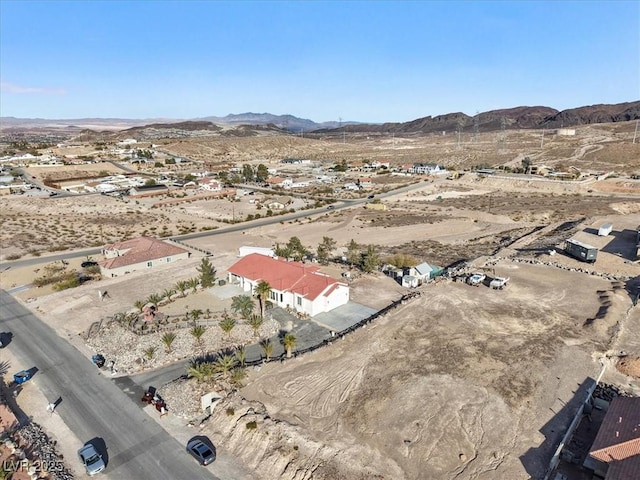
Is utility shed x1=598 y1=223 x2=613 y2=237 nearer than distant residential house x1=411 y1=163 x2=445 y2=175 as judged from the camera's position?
Yes

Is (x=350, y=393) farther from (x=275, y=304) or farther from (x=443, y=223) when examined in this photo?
(x=443, y=223)

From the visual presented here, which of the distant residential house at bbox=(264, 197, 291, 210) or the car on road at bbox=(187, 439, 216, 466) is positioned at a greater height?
the car on road at bbox=(187, 439, 216, 466)

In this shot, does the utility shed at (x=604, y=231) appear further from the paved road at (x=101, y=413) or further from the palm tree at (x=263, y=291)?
the paved road at (x=101, y=413)

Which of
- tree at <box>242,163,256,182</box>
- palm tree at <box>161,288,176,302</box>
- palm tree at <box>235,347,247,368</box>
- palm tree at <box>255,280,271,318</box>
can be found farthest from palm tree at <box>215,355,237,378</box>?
tree at <box>242,163,256,182</box>

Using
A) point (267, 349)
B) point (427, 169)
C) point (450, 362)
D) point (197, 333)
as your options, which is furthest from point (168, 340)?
point (427, 169)

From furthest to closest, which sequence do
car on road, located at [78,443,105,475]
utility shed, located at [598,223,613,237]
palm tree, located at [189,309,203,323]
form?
utility shed, located at [598,223,613,237] < palm tree, located at [189,309,203,323] < car on road, located at [78,443,105,475]

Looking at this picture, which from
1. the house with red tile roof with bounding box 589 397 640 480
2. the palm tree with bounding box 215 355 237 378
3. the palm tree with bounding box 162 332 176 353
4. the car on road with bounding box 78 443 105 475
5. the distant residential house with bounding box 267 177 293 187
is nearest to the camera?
the house with red tile roof with bounding box 589 397 640 480

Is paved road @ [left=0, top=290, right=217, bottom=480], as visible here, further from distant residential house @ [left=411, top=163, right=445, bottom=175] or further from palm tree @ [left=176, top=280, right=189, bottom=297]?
distant residential house @ [left=411, top=163, right=445, bottom=175]

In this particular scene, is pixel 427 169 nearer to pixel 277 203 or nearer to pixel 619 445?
pixel 277 203
